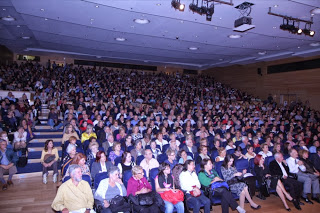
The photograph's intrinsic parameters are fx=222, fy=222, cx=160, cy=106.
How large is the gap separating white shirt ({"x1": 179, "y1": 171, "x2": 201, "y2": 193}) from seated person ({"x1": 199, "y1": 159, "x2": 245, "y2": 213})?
0.18 meters

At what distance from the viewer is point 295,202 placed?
14.4 ft

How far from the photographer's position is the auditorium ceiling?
6.77 meters

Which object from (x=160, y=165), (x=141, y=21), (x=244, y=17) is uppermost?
(x=141, y=21)

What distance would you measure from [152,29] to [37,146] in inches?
237

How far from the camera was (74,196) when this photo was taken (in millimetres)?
2988

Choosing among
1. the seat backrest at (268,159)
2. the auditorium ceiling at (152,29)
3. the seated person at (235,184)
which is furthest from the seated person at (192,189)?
the auditorium ceiling at (152,29)

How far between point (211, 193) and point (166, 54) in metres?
11.7

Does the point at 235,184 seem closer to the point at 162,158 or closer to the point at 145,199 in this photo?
the point at 162,158

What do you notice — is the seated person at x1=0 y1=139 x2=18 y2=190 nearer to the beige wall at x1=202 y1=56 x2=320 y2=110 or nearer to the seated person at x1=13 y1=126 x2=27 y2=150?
the seated person at x1=13 y1=126 x2=27 y2=150

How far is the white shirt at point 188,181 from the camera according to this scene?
3785mm

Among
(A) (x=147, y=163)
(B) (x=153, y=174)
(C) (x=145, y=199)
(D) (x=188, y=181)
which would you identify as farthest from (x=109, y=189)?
(D) (x=188, y=181)

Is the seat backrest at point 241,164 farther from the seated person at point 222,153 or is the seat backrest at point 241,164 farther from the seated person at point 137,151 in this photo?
the seated person at point 137,151

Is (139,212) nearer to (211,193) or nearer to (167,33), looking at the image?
(211,193)

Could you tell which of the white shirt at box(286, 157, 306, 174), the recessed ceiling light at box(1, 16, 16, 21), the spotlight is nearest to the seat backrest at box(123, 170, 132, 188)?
the white shirt at box(286, 157, 306, 174)
